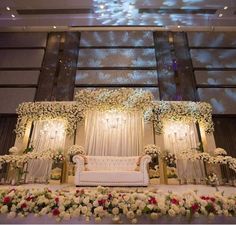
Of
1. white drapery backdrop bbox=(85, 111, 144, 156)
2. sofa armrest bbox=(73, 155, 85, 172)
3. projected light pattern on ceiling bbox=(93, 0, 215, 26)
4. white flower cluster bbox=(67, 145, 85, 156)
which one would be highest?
projected light pattern on ceiling bbox=(93, 0, 215, 26)

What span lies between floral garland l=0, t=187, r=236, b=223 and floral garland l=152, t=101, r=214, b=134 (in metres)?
5.60

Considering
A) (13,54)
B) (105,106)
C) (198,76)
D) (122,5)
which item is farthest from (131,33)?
(13,54)

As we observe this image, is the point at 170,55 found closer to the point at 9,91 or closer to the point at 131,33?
the point at 131,33

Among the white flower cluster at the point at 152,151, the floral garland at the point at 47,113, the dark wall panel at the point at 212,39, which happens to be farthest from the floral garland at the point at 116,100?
the dark wall panel at the point at 212,39

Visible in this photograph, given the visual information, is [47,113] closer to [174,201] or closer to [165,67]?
[165,67]

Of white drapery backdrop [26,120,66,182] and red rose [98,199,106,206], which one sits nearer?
red rose [98,199,106,206]

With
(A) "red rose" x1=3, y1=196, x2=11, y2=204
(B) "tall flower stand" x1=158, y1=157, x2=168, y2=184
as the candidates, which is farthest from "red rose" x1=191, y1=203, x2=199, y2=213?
(B) "tall flower stand" x1=158, y1=157, x2=168, y2=184

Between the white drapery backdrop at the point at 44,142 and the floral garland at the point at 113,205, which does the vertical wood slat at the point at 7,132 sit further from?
the floral garland at the point at 113,205

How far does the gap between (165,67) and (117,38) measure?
2.51 m

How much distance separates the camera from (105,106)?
7.47m

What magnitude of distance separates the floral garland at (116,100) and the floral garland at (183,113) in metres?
0.43

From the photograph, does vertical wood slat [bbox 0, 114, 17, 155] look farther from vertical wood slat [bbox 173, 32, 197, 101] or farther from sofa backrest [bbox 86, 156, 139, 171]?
vertical wood slat [bbox 173, 32, 197, 101]

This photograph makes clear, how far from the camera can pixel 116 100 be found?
7480 millimetres

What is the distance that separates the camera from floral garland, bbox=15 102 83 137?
24.1 ft
